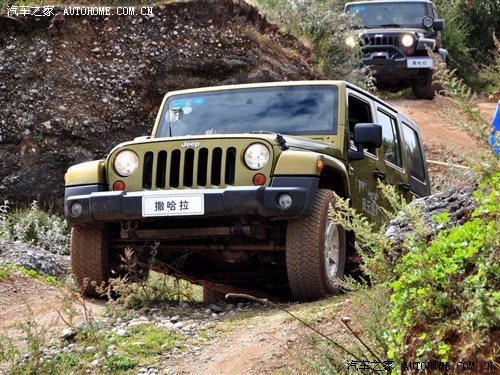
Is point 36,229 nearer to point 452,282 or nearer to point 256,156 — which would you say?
point 256,156

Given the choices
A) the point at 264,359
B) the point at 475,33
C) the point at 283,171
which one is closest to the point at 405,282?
the point at 264,359

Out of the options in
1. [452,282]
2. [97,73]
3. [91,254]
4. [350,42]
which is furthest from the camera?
[350,42]

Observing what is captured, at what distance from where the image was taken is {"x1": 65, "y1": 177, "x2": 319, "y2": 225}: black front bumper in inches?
250

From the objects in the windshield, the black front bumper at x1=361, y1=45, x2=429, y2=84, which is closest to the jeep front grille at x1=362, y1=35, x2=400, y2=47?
the black front bumper at x1=361, y1=45, x2=429, y2=84

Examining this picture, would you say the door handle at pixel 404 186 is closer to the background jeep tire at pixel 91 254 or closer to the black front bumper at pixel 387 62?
the background jeep tire at pixel 91 254

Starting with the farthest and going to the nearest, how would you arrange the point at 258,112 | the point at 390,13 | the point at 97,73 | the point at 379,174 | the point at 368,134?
1. the point at 390,13
2. the point at 97,73
3. the point at 379,174
4. the point at 258,112
5. the point at 368,134

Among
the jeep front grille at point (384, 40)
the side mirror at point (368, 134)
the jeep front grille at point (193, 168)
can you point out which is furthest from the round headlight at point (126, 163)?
the jeep front grille at point (384, 40)

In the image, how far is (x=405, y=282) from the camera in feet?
12.8

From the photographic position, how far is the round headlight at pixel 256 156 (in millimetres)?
6547

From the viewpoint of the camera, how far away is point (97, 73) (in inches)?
511

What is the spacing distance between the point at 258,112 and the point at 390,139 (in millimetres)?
1640

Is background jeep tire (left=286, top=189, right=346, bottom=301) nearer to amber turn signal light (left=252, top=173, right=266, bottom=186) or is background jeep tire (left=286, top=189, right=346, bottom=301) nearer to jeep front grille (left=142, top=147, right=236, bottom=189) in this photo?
amber turn signal light (left=252, top=173, right=266, bottom=186)

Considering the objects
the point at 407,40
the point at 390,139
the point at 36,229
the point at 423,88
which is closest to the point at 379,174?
the point at 390,139

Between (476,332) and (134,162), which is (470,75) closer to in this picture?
(134,162)
